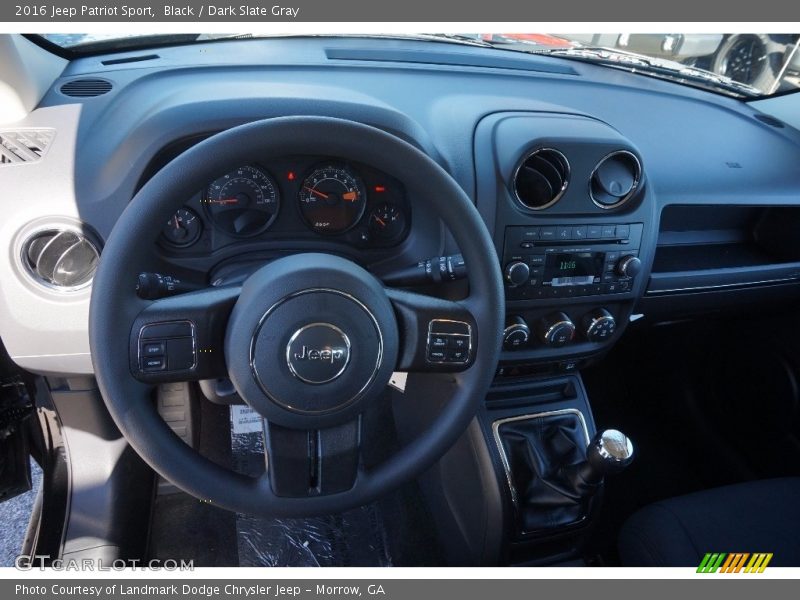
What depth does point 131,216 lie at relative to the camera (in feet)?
3.06

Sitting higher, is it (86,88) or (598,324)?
(86,88)

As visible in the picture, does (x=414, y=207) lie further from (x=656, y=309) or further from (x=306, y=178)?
(x=656, y=309)

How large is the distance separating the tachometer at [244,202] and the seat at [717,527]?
1104mm

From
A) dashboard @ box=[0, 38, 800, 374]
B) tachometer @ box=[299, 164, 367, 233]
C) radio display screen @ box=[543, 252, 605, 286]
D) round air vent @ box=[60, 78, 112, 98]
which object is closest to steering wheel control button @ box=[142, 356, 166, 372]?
dashboard @ box=[0, 38, 800, 374]

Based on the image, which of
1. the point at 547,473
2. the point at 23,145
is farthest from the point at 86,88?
the point at 547,473

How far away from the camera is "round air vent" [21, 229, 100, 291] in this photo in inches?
49.3

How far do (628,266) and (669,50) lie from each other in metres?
0.73

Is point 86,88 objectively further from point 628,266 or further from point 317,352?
point 628,266

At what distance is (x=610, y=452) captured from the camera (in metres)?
1.42

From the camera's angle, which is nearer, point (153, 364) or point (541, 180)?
point (153, 364)

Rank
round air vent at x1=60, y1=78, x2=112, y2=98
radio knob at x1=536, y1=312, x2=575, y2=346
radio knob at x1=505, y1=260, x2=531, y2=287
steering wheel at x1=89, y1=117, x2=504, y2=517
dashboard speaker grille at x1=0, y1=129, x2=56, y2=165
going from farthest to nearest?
1. radio knob at x1=536, y1=312, x2=575, y2=346
2. radio knob at x1=505, y1=260, x2=531, y2=287
3. round air vent at x1=60, y1=78, x2=112, y2=98
4. dashboard speaker grille at x1=0, y1=129, x2=56, y2=165
5. steering wheel at x1=89, y1=117, x2=504, y2=517

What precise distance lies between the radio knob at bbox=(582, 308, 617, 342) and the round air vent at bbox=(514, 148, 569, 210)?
→ 36cm

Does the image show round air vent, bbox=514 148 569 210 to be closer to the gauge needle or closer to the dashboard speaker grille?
the gauge needle

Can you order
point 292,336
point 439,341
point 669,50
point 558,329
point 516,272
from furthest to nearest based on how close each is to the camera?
point 669,50 → point 558,329 → point 516,272 → point 439,341 → point 292,336
